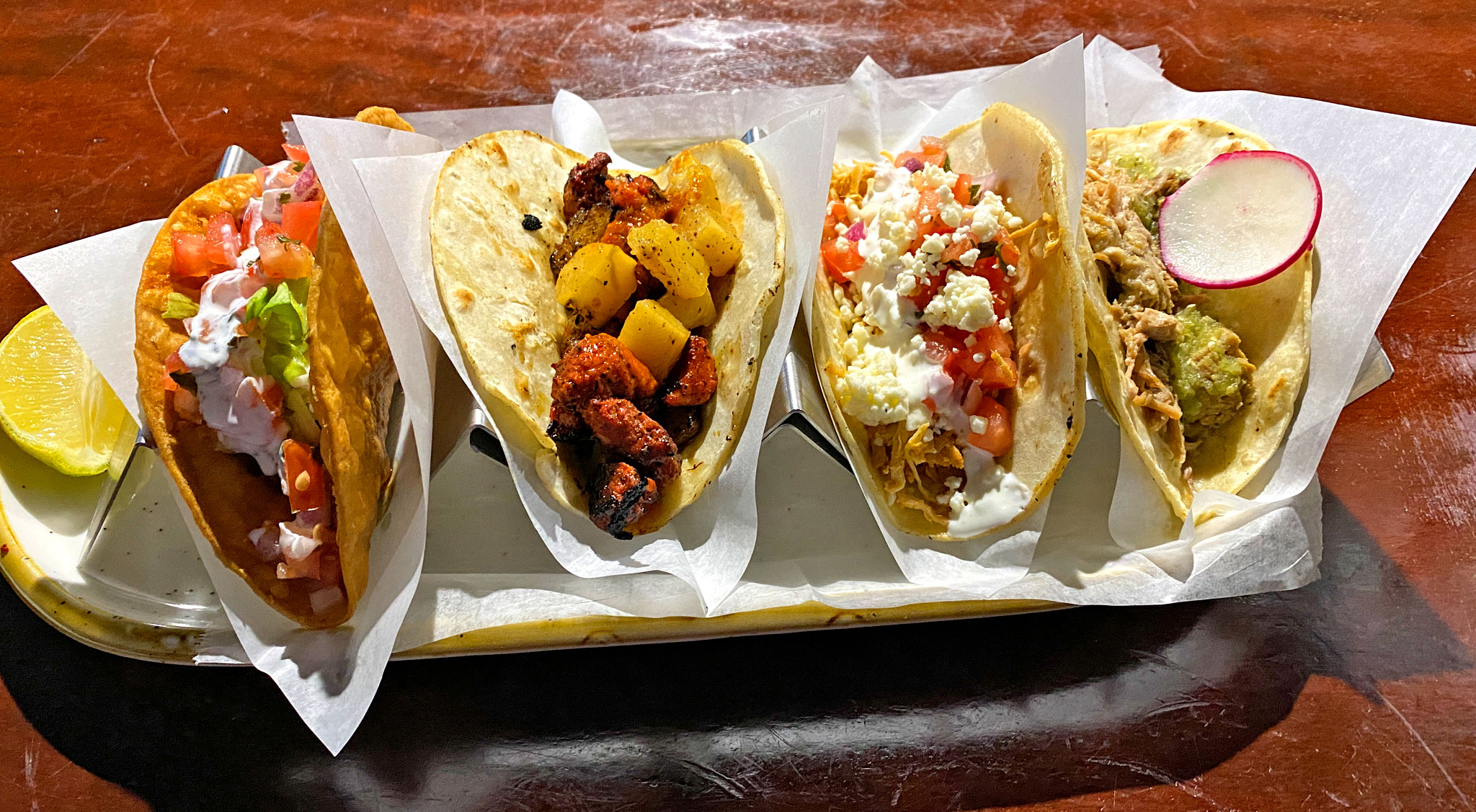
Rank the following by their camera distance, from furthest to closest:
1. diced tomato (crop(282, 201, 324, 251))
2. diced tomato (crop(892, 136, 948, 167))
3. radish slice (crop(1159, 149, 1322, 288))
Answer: diced tomato (crop(892, 136, 948, 167))
radish slice (crop(1159, 149, 1322, 288))
diced tomato (crop(282, 201, 324, 251))

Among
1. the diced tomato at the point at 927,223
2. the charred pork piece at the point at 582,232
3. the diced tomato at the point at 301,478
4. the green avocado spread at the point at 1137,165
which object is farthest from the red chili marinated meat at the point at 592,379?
the green avocado spread at the point at 1137,165

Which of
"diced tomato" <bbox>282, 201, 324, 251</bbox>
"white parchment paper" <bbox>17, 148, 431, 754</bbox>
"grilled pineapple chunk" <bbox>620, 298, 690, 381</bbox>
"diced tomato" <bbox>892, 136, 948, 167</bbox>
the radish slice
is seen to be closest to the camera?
"white parchment paper" <bbox>17, 148, 431, 754</bbox>

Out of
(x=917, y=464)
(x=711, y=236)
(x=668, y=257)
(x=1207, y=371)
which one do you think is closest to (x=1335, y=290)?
(x=1207, y=371)

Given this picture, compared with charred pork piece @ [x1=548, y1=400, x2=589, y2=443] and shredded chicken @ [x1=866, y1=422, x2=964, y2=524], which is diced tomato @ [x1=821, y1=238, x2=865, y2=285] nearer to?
shredded chicken @ [x1=866, y1=422, x2=964, y2=524]

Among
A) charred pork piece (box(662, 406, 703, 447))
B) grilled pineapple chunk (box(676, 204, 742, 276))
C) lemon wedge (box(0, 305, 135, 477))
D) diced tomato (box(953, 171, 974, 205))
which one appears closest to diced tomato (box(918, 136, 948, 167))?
diced tomato (box(953, 171, 974, 205))

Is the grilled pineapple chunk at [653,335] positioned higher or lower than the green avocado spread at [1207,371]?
higher

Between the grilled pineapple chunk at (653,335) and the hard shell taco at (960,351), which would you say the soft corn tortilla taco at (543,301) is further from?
the hard shell taco at (960,351)

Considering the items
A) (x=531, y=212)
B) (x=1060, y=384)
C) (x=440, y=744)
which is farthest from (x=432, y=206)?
(x=1060, y=384)

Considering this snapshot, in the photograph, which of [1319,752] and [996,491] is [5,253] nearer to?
[996,491]
